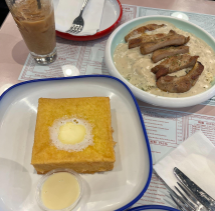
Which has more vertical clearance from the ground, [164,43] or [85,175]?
[164,43]

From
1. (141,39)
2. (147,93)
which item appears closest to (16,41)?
(141,39)

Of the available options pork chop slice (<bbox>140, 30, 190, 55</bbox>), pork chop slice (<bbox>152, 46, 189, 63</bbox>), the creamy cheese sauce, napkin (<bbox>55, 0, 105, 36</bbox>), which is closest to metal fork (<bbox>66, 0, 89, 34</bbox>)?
napkin (<bbox>55, 0, 105, 36</bbox>)

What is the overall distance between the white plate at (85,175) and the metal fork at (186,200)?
194 mm

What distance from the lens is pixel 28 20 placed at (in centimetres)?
112

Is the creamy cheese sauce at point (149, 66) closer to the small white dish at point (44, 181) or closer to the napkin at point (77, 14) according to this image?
the napkin at point (77, 14)

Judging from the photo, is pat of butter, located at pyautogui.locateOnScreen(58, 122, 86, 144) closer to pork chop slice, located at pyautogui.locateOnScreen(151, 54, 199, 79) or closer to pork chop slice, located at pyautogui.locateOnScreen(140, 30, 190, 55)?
pork chop slice, located at pyautogui.locateOnScreen(151, 54, 199, 79)

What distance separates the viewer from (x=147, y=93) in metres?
1.18

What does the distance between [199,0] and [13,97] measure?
Result: 2136 millimetres

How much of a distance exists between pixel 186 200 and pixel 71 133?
2.14 ft

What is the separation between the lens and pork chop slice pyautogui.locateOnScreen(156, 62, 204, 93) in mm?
1212

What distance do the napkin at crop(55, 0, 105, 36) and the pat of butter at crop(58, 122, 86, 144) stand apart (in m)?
0.90

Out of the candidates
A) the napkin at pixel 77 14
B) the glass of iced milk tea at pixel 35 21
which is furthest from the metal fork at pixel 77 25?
the glass of iced milk tea at pixel 35 21

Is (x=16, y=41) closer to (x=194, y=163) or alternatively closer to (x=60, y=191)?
(x=60, y=191)

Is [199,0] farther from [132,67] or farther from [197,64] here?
[132,67]
